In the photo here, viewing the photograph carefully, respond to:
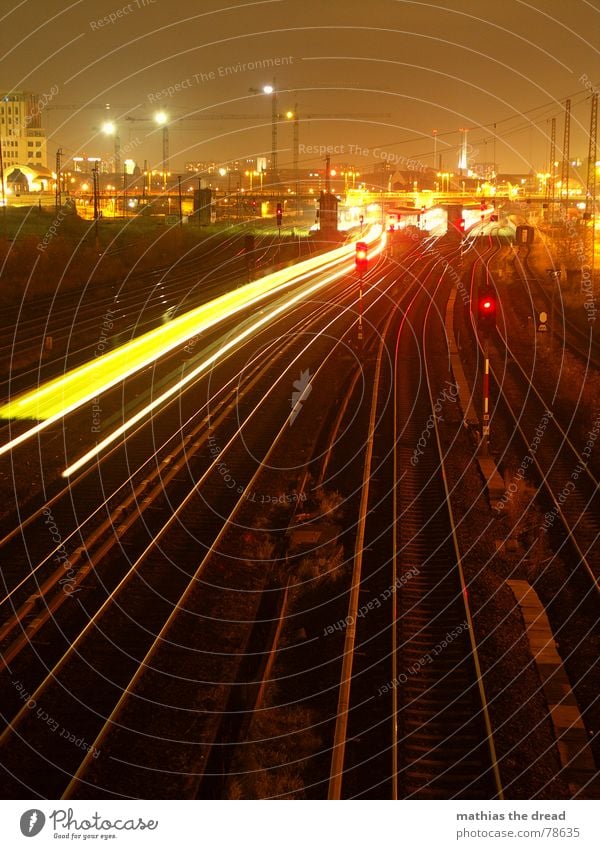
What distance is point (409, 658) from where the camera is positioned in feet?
24.1

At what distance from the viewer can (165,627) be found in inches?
301

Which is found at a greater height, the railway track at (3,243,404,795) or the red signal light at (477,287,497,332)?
the red signal light at (477,287,497,332)

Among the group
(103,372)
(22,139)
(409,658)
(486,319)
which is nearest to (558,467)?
(486,319)

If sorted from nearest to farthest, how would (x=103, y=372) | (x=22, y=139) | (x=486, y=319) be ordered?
(x=486, y=319)
(x=103, y=372)
(x=22, y=139)

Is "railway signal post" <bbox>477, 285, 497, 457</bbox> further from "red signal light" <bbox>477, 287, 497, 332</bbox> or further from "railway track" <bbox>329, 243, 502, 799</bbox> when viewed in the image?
"railway track" <bbox>329, 243, 502, 799</bbox>

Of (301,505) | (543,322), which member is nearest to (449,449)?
(301,505)

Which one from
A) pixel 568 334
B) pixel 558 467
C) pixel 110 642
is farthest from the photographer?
pixel 568 334

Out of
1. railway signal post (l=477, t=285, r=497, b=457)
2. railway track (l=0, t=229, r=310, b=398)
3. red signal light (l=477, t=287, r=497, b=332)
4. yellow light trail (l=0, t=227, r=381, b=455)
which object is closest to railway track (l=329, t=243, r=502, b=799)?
railway signal post (l=477, t=285, r=497, b=457)

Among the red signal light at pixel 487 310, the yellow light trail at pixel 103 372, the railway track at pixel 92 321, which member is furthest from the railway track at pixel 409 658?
the railway track at pixel 92 321

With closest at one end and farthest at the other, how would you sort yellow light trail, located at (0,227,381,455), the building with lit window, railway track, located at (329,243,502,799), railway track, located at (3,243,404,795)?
1. railway track, located at (329,243,502,799)
2. railway track, located at (3,243,404,795)
3. yellow light trail, located at (0,227,381,455)
4. the building with lit window

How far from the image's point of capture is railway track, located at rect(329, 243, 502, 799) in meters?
5.81

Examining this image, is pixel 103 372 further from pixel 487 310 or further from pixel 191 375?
pixel 487 310

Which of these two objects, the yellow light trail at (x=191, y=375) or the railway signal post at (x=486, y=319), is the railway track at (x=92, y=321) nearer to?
the yellow light trail at (x=191, y=375)

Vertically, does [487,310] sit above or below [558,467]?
above
